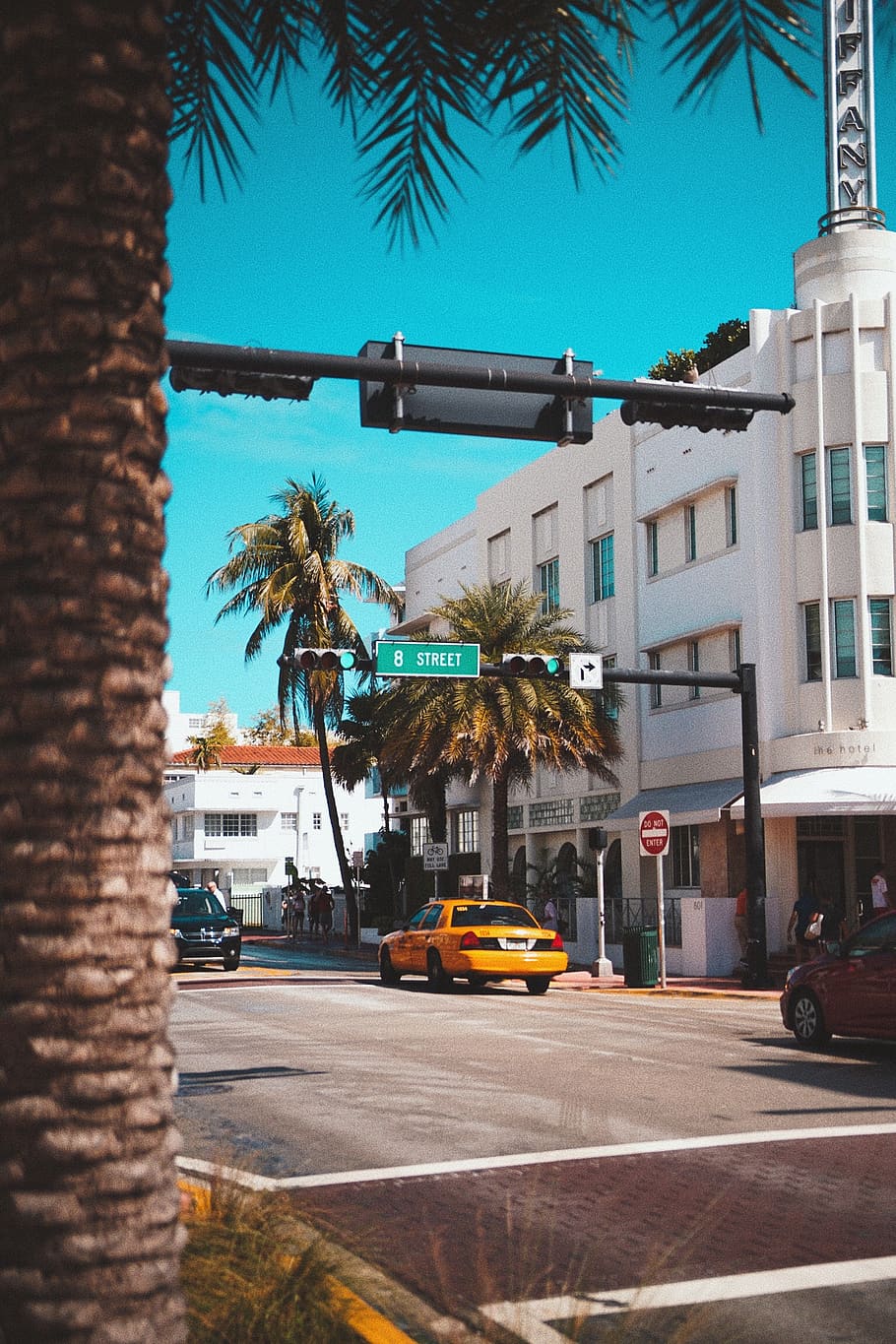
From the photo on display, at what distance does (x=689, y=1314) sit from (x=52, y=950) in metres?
3.32

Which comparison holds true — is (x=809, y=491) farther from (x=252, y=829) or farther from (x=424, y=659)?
(x=252, y=829)

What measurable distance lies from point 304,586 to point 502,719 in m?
17.3

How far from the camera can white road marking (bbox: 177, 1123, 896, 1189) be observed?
8469 mm

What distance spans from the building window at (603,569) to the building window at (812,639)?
352 inches

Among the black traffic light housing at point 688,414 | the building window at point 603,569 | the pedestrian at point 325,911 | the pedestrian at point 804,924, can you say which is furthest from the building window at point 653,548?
the black traffic light housing at point 688,414

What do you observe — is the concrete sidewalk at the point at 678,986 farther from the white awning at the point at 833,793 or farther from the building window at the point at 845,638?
the building window at the point at 845,638

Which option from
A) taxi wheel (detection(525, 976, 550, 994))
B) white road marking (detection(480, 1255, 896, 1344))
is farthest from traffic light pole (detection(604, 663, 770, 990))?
white road marking (detection(480, 1255, 896, 1344))

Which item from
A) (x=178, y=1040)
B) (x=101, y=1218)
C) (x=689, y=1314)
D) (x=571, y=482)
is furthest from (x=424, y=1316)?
(x=571, y=482)

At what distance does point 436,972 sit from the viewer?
25.2 metres

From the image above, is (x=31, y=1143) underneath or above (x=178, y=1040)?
above

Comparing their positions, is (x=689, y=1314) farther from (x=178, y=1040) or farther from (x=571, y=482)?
(x=571, y=482)

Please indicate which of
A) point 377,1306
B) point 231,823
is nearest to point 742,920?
point 377,1306

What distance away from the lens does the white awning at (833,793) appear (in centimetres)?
2723

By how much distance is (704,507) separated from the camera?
112 ft
